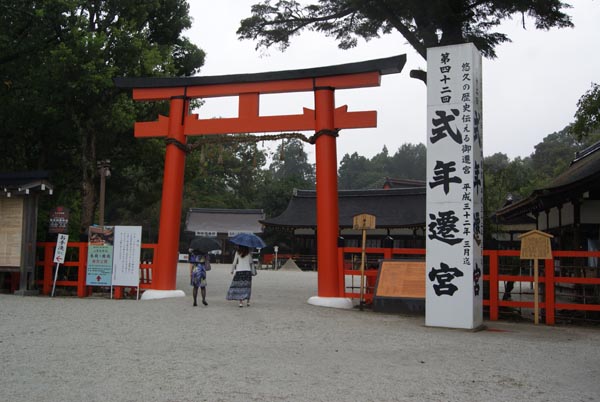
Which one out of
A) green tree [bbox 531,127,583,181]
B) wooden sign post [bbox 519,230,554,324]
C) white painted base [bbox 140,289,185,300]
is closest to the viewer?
wooden sign post [bbox 519,230,554,324]

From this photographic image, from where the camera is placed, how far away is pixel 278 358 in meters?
5.84

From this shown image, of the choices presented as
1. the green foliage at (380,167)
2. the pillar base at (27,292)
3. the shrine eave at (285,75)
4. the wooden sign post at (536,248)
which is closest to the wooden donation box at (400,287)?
the wooden sign post at (536,248)

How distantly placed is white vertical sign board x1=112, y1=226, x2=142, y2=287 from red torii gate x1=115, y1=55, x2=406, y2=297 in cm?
45

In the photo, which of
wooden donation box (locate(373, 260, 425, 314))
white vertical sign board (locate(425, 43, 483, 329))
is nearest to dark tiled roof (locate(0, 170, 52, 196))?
wooden donation box (locate(373, 260, 425, 314))

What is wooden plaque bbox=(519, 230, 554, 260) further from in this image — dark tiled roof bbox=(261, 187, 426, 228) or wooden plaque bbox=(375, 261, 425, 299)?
dark tiled roof bbox=(261, 187, 426, 228)

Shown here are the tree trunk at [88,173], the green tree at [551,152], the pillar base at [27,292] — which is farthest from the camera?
the green tree at [551,152]

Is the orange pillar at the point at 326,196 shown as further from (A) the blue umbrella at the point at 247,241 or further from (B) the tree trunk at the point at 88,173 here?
(B) the tree trunk at the point at 88,173

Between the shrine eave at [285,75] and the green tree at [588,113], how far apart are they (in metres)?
3.45

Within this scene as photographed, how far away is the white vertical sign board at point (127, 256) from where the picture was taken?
38.4ft

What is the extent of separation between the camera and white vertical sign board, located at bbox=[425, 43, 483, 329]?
27.0ft

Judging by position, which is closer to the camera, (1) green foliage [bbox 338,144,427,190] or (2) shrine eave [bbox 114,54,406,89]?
(2) shrine eave [bbox 114,54,406,89]

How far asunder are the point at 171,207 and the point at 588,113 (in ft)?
28.0

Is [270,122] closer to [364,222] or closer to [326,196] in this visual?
[326,196]

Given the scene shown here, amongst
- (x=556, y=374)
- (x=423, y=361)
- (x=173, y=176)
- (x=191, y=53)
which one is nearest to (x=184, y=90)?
(x=173, y=176)
